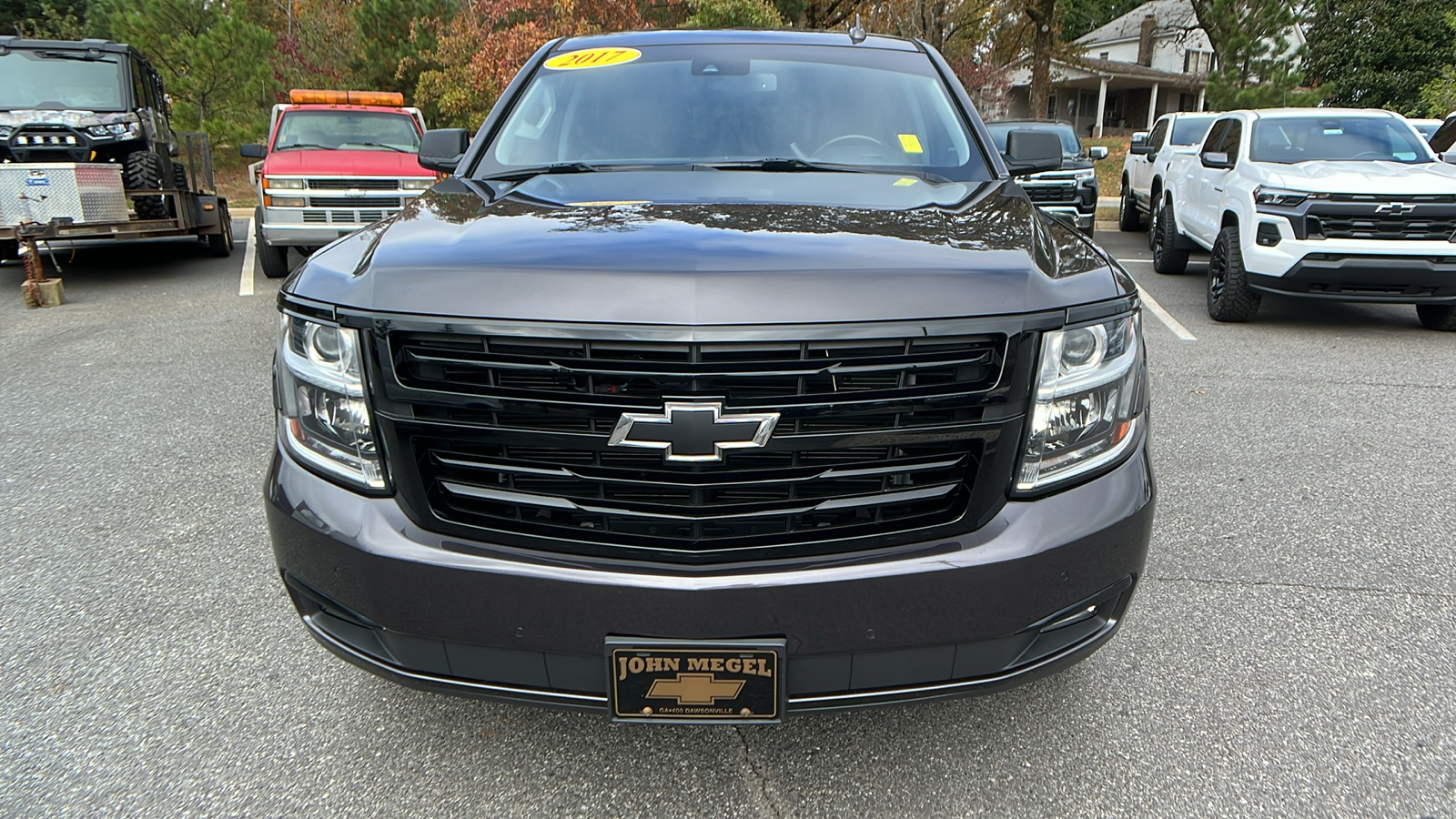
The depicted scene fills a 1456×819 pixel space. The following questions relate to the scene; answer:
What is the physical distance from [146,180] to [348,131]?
2.05m

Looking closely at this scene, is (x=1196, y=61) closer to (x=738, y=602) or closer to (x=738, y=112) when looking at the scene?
(x=738, y=112)

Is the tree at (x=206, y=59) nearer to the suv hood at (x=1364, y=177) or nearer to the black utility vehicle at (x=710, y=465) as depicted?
the suv hood at (x=1364, y=177)

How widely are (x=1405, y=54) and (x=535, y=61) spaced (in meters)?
26.9

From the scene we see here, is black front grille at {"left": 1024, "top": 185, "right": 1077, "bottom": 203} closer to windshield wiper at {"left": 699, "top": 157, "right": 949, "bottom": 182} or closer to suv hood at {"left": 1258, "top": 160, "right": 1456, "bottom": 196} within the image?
suv hood at {"left": 1258, "top": 160, "right": 1456, "bottom": 196}

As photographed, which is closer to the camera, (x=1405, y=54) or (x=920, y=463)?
(x=920, y=463)

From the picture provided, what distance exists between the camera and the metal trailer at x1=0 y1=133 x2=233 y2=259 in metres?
8.57

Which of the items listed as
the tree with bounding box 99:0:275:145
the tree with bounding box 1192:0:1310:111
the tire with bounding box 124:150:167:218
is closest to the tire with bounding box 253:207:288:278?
the tire with bounding box 124:150:167:218

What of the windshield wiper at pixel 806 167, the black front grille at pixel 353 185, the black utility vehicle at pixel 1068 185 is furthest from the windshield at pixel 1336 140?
the black front grille at pixel 353 185

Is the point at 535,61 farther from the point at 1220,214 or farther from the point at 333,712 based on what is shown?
the point at 1220,214

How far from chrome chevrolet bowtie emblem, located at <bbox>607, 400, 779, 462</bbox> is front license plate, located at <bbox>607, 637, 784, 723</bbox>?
0.38 m

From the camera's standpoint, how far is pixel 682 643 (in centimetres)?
185

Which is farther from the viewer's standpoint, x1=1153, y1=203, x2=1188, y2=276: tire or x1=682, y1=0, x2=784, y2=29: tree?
x1=682, y1=0, x2=784, y2=29: tree

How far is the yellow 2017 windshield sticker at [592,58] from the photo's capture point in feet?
11.4

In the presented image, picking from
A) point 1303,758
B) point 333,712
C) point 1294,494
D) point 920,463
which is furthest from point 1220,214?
point 333,712
